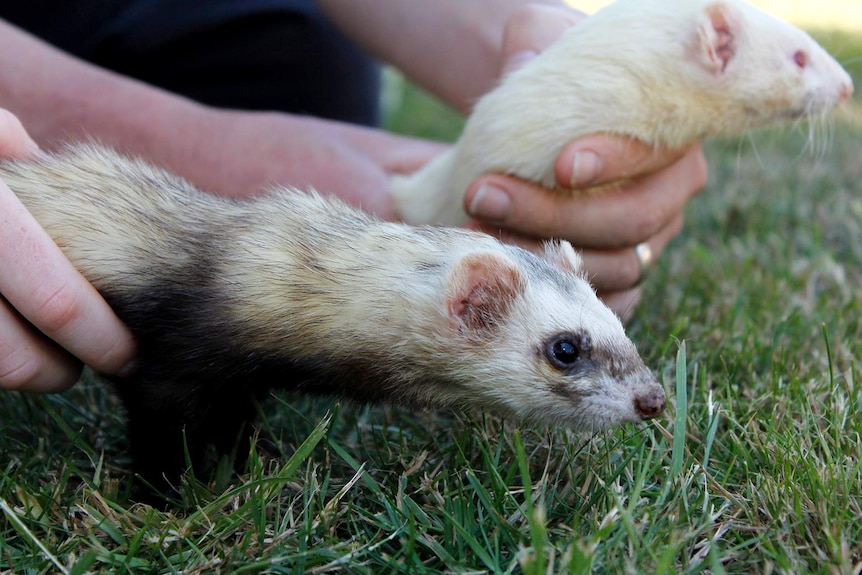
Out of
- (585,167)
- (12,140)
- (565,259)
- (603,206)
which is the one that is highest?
(12,140)

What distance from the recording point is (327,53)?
5.99 meters

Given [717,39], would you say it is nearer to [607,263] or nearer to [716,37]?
[716,37]

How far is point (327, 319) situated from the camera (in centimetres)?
263

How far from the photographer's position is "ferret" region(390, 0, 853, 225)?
3.61 m

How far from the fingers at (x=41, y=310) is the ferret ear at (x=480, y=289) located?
3.50ft

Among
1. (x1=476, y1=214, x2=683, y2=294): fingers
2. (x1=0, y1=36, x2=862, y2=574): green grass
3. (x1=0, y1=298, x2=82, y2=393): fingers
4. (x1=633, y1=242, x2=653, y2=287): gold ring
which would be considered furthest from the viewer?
(x1=633, y1=242, x2=653, y2=287): gold ring

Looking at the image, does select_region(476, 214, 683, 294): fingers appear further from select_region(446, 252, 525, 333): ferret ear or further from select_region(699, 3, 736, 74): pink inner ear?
select_region(446, 252, 525, 333): ferret ear

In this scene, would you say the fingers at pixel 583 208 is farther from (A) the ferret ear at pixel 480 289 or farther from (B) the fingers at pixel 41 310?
(B) the fingers at pixel 41 310

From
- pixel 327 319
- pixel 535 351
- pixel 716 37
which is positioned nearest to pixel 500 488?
pixel 535 351

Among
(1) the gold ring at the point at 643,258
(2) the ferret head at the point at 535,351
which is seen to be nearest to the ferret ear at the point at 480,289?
(2) the ferret head at the point at 535,351

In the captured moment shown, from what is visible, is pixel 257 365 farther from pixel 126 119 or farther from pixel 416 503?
pixel 126 119

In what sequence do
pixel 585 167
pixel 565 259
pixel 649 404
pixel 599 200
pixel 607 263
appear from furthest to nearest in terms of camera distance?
pixel 607 263
pixel 599 200
pixel 585 167
pixel 565 259
pixel 649 404

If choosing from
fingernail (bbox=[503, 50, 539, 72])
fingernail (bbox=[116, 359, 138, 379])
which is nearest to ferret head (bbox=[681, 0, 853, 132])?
fingernail (bbox=[503, 50, 539, 72])

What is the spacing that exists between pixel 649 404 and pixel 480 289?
595 mm
